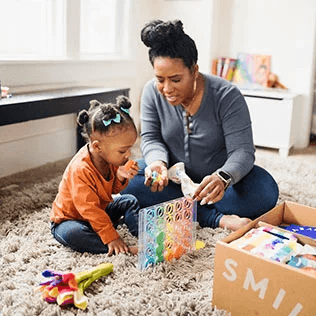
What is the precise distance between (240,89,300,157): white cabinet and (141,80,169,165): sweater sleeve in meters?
1.44

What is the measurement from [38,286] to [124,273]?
22 centimetres

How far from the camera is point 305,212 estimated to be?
139cm

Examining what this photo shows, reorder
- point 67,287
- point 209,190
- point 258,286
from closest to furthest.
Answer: point 258,286, point 67,287, point 209,190

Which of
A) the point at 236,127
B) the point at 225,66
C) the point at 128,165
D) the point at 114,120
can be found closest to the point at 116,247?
the point at 128,165

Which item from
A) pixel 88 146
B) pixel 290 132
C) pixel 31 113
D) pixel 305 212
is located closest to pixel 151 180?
pixel 88 146

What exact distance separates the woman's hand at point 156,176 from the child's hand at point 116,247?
226mm

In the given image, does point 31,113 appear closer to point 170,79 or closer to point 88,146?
point 88,146

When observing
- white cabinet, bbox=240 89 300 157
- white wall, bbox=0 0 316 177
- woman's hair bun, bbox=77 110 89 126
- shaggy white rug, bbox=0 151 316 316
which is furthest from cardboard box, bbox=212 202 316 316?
white cabinet, bbox=240 89 300 157

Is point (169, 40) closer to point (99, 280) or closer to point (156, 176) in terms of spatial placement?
point (156, 176)

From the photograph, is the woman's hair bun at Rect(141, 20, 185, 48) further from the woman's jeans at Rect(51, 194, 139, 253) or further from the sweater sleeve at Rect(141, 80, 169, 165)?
the woman's jeans at Rect(51, 194, 139, 253)

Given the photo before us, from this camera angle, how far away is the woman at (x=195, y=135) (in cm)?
145

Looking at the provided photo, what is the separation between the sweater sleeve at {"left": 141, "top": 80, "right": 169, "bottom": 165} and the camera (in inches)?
65.6

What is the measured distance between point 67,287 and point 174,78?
735mm

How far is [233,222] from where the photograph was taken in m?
1.52
